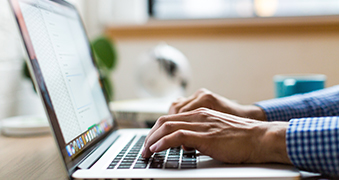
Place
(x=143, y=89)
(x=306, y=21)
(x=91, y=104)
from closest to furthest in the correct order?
(x=91, y=104)
(x=143, y=89)
(x=306, y=21)

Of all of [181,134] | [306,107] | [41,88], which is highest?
[41,88]

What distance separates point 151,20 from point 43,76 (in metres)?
1.52

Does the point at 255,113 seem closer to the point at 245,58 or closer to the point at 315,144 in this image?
the point at 315,144

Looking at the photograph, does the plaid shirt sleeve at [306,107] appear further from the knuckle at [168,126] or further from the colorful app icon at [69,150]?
the colorful app icon at [69,150]

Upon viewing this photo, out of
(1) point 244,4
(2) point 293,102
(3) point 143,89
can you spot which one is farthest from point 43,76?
(1) point 244,4

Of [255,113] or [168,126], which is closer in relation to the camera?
[168,126]

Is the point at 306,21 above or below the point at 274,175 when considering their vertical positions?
above

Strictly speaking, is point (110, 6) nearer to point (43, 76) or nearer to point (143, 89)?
point (143, 89)

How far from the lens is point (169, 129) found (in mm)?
477

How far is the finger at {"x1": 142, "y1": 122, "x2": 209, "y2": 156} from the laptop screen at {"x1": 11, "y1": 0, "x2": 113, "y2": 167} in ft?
0.36

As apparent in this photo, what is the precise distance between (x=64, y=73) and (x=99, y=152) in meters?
0.15

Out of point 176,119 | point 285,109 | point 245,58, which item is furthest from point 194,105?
point 245,58

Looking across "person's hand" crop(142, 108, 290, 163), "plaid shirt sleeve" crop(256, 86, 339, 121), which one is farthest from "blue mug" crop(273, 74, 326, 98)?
"person's hand" crop(142, 108, 290, 163)

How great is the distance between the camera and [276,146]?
45 cm
